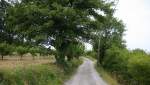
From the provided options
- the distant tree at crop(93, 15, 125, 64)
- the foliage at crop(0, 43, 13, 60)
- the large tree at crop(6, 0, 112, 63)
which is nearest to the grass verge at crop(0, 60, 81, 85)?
the large tree at crop(6, 0, 112, 63)

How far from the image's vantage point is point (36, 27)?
49438 mm

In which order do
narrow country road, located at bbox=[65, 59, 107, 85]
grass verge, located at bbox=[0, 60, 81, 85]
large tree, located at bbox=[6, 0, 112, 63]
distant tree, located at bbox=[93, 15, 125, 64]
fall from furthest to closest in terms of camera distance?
1. distant tree, located at bbox=[93, 15, 125, 64]
2. large tree, located at bbox=[6, 0, 112, 63]
3. narrow country road, located at bbox=[65, 59, 107, 85]
4. grass verge, located at bbox=[0, 60, 81, 85]

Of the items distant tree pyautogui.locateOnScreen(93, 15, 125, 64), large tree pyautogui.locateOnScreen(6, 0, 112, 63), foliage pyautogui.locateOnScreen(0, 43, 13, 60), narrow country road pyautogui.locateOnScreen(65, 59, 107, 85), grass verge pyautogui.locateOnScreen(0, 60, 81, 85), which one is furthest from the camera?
distant tree pyautogui.locateOnScreen(93, 15, 125, 64)

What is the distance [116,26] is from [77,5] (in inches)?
1687

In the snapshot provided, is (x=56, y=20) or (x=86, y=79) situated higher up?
(x=56, y=20)

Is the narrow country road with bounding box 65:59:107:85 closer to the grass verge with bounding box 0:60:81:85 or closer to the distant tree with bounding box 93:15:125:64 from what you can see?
the grass verge with bounding box 0:60:81:85

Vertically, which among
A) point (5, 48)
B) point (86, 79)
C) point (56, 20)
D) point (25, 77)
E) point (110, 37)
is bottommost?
point (86, 79)

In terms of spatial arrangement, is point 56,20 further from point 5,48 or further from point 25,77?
point 25,77

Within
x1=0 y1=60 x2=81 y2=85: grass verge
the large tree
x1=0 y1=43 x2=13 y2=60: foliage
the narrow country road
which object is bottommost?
the narrow country road

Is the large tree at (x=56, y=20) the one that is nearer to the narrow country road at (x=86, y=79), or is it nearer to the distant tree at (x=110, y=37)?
the narrow country road at (x=86, y=79)

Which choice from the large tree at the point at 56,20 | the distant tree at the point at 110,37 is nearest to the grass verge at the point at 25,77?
the large tree at the point at 56,20

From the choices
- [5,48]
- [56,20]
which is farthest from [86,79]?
[5,48]

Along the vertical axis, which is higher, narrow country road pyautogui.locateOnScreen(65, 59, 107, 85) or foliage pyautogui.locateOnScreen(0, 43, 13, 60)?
foliage pyautogui.locateOnScreen(0, 43, 13, 60)

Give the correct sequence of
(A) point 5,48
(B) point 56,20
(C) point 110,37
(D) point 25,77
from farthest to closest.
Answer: (C) point 110,37, (A) point 5,48, (B) point 56,20, (D) point 25,77
